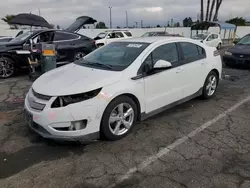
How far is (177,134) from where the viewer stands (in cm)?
390

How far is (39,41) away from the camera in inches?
331

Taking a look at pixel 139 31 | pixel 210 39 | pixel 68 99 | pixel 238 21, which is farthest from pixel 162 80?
pixel 238 21

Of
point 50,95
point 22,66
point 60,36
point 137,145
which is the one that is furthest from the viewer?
point 60,36

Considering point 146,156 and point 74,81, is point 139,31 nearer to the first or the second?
point 74,81

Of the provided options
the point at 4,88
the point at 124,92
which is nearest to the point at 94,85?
the point at 124,92

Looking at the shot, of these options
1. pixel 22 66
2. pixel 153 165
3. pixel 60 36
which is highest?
pixel 60 36

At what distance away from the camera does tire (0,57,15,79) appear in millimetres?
7844

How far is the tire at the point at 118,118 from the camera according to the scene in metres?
3.46

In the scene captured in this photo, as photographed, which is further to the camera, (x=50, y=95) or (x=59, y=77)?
(x=59, y=77)

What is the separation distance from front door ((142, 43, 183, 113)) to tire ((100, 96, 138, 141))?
0.37 meters

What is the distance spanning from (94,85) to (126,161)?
1.11m

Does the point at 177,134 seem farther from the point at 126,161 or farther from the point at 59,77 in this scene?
the point at 59,77

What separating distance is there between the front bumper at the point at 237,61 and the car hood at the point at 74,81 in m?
6.99

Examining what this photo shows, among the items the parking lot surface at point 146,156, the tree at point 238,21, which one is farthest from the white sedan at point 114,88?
the tree at point 238,21
